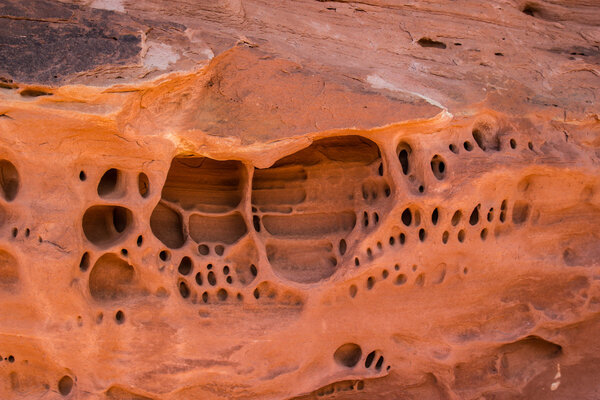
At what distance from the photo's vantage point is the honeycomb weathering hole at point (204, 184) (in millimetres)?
2938

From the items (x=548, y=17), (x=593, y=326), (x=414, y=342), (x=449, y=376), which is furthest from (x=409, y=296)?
(x=548, y=17)

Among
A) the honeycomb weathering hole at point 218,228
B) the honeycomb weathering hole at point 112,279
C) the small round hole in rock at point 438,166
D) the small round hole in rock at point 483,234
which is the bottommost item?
the honeycomb weathering hole at point 112,279

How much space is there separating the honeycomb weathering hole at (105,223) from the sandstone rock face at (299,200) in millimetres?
11

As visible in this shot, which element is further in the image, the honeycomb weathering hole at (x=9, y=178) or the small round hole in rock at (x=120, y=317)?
the small round hole in rock at (x=120, y=317)

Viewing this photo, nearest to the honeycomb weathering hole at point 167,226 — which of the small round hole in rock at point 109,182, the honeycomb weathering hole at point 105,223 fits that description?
the honeycomb weathering hole at point 105,223

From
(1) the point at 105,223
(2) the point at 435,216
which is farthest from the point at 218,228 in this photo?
(2) the point at 435,216

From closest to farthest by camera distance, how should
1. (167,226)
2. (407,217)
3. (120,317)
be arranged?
(120,317)
(167,226)
(407,217)

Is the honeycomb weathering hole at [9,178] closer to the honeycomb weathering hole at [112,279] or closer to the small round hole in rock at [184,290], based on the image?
the honeycomb weathering hole at [112,279]

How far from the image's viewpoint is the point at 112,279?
2646mm

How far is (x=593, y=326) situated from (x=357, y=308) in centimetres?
129

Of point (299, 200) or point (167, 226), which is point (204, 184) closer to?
point (167, 226)

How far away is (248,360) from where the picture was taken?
9.14 ft

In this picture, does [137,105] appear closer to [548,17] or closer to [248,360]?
[248,360]

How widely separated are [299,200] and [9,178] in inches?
47.9
